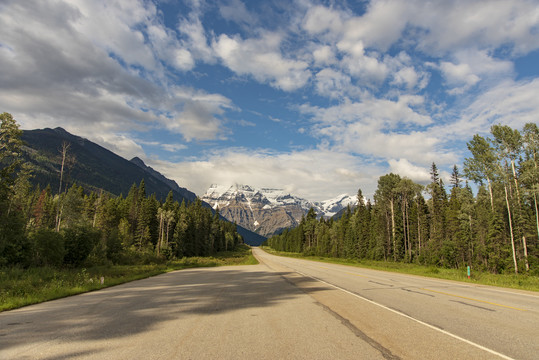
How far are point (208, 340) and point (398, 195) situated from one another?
216ft

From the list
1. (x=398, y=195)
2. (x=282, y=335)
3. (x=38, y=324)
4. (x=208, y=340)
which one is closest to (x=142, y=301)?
(x=38, y=324)

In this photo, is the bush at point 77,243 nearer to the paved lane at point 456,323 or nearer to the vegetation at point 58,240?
the vegetation at point 58,240

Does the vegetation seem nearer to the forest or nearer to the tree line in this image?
the tree line

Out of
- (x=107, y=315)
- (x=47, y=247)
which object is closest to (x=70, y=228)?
(x=47, y=247)

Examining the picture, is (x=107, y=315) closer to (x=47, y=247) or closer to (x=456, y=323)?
(x=456, y=323)

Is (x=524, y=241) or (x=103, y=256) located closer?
(x=524, y=241)

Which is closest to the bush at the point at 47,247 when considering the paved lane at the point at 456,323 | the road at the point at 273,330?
the road at the point at 273,330

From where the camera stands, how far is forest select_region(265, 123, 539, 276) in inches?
1366

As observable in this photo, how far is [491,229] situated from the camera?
37.0 m

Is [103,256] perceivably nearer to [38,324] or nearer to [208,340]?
[38,324]

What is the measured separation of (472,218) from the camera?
44000mm

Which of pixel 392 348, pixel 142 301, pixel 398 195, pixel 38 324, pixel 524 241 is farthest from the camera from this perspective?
pixel 398 195

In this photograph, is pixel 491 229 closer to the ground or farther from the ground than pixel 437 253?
farther from the ground

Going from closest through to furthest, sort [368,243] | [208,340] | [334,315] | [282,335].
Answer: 1. [208,340]
2. [282,335]
3. [334,315]
4. [368,243]
